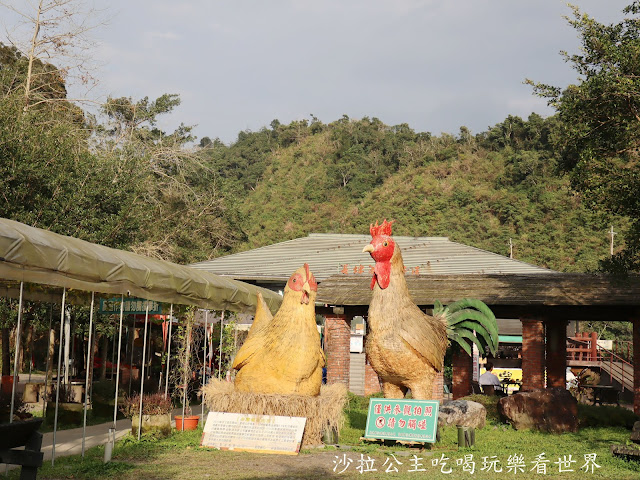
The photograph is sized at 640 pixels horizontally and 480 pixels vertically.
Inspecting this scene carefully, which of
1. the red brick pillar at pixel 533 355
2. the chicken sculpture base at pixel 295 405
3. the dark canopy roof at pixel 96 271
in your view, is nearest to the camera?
the dark canopy roof at pixel 96 271

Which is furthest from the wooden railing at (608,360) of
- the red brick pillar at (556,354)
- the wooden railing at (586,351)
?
the red brick pillar at (556,354)

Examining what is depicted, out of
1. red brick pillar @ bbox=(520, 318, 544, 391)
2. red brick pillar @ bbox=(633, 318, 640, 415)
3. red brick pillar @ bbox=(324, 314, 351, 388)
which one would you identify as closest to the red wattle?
red brick pillar @ bbox=(520, 318, 544, 391)

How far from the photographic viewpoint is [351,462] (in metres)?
10.2

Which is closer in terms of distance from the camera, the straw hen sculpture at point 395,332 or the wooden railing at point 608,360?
the straw hen sculpture at point 395,332

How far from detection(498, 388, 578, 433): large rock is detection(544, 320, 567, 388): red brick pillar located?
19.1ft

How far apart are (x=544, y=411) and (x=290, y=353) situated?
267 inches

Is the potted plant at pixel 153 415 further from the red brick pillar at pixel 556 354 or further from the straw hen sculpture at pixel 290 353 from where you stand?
the red brick pillar at pixel 556 354

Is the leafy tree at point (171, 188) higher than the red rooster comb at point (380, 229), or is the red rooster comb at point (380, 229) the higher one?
the leafy tree at point (171, 188)

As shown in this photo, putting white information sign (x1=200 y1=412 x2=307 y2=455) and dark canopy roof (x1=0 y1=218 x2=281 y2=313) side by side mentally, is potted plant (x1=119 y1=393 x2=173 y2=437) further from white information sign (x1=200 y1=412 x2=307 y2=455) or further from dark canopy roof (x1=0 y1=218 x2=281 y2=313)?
dark canopy roof (x1=0 y1=218 x2=281 y2=313)

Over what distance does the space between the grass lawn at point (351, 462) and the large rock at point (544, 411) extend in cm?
136

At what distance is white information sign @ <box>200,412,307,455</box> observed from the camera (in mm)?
10648

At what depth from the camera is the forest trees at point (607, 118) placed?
13.1 meters

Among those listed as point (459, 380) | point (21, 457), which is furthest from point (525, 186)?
point (21, 457)

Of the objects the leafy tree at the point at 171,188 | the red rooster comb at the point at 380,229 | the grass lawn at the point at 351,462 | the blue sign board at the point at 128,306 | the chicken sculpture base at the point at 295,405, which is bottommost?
the grass lawn at the point at 351,462
